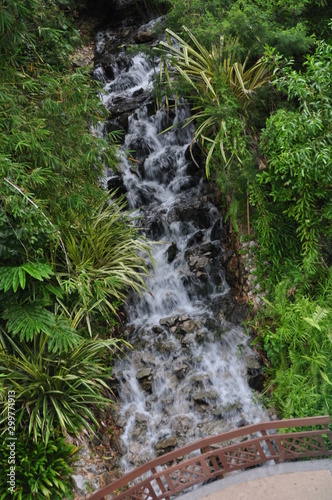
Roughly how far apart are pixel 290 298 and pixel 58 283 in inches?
106

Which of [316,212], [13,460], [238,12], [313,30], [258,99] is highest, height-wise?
[238,12]

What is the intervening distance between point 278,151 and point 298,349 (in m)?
2.14

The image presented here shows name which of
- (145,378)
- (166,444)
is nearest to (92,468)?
(166,444)

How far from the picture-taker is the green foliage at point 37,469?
11.8 feet

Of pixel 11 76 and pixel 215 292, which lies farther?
pixel 215 292

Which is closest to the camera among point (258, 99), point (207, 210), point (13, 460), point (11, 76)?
point (13, 460)

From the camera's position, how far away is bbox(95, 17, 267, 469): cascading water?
4.61m

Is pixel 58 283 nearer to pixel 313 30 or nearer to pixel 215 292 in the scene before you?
pixel 215 292

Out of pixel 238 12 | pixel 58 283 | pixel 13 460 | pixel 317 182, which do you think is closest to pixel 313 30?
pixel 238 12

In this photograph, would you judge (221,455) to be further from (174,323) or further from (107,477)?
(174,323)

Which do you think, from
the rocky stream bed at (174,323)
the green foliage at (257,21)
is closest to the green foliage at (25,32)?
the rocky stream bed at (174,323)

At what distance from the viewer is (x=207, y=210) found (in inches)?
249

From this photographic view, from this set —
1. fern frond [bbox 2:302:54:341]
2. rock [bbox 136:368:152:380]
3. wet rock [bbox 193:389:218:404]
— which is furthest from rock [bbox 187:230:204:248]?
fern frond [bbox 2:302:54:341]

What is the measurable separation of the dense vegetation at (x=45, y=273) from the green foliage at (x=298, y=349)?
1.82 metres
